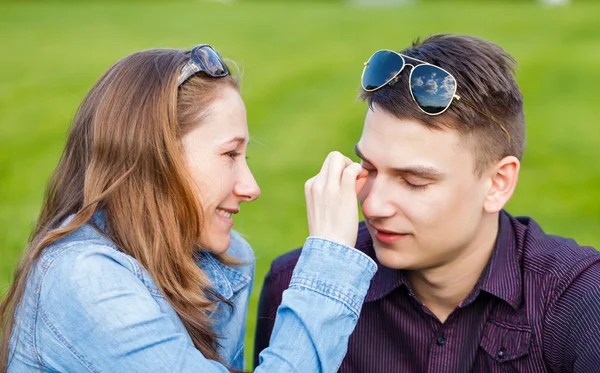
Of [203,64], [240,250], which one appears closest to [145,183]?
[203,64]

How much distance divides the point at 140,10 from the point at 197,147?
82.2ft

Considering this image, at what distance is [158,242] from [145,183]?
0.24 meters

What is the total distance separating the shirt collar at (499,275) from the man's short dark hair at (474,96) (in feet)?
1.16

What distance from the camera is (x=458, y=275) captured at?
356 centimetres

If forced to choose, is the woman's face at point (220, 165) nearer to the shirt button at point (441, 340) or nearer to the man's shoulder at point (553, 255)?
the shirt button at point (441, 340)

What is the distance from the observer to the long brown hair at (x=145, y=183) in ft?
10.2

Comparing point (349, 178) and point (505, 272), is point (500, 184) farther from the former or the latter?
point (349, 178)

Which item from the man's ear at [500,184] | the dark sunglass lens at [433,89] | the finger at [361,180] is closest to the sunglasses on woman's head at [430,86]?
the dark sunglass lens at [433,89]

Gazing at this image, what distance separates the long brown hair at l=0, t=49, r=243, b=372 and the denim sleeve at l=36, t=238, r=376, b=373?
19 cm

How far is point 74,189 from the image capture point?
325 cm

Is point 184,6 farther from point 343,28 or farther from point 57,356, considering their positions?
point 57,356

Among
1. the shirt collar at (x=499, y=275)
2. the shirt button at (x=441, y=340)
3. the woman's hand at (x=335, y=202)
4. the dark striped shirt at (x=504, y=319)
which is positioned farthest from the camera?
the shirt button at (x=441, y=340)

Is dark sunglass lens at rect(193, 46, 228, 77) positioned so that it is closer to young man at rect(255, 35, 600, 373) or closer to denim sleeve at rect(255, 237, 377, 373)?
young man at rect(255, 35, 600, 373)

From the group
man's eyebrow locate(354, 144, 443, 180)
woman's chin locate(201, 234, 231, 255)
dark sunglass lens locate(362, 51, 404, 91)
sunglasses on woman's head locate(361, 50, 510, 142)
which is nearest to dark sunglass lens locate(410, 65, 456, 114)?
sunglasses on woman's head locate(361, 50, 510, 142)
